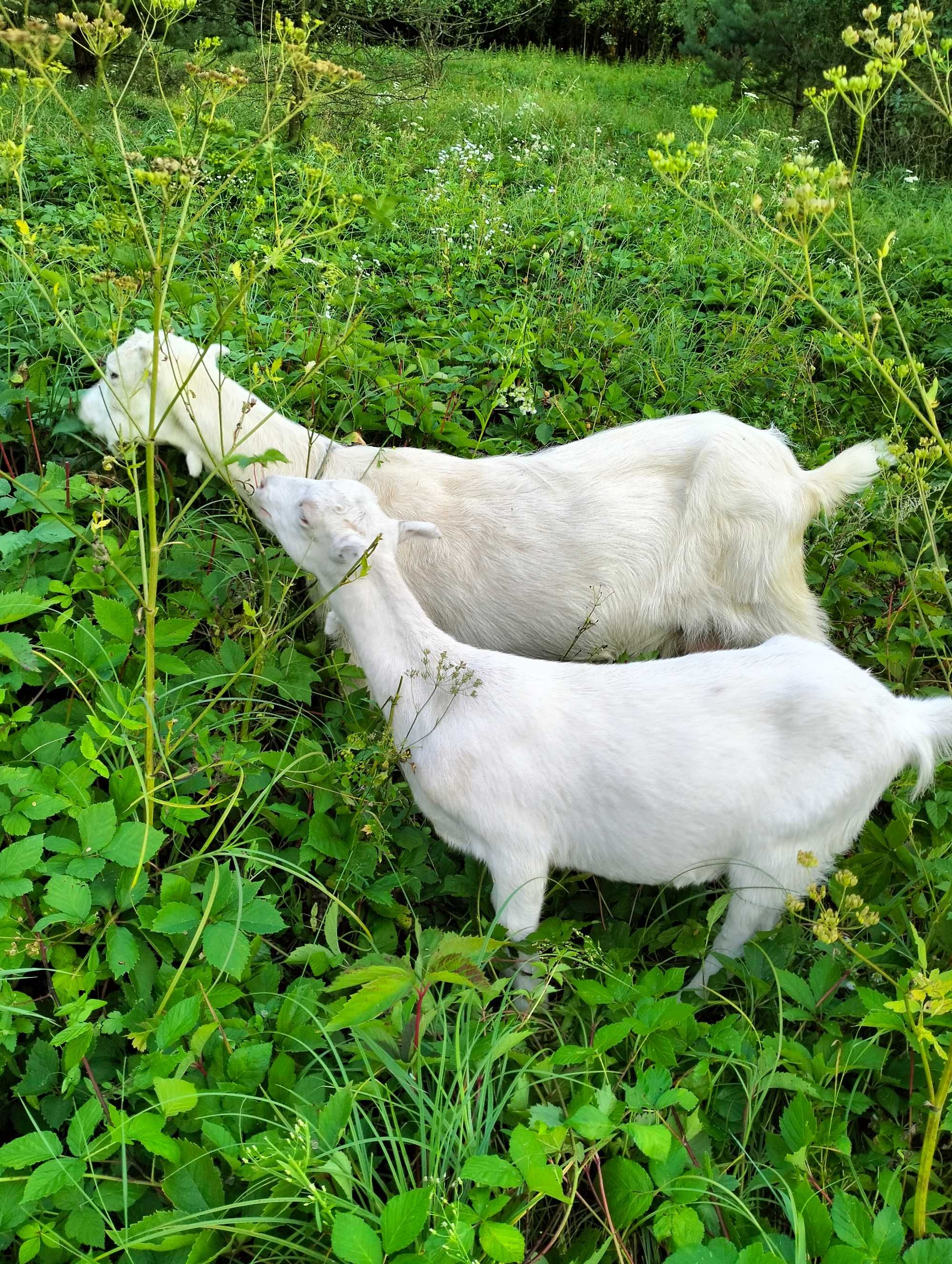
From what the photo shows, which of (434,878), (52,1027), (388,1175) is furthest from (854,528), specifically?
(52,1027)

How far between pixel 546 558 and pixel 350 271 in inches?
92.9

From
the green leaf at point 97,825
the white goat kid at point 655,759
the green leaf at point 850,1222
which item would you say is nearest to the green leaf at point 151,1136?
the green leaf at point 97,825

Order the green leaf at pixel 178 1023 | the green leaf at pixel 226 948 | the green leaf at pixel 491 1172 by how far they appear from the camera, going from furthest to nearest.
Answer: the green leaf at pixel 226 948 → the green leaf at pixel 178 1023 → the green leaf at pixel 491 1172

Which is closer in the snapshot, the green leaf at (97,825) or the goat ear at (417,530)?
the green leaf at (97,825)

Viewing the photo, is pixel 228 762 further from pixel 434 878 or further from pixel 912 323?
pixel 912 323

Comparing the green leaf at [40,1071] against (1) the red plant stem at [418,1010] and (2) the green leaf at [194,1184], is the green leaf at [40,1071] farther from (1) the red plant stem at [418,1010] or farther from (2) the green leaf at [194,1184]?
(1) the red plant stem at [418,1010]

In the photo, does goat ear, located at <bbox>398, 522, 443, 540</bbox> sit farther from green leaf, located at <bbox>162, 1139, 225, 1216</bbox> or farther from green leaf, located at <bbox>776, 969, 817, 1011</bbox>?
green leaf, located at <bbox>162, 1139, 225, 1216</bbox>

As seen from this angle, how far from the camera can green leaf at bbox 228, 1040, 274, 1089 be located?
1.60 m

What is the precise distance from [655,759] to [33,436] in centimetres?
A: 217

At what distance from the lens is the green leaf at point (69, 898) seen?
165cm

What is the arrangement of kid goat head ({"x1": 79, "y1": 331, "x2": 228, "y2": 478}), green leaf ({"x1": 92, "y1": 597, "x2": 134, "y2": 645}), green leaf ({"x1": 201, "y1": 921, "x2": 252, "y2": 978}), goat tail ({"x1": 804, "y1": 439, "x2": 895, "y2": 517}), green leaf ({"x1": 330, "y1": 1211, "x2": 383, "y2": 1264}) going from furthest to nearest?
goat tail ({"x1": 804, "y1": 439, "x2": 895, "y2": 517}), kid goat head ({"x1": 79, "y1": 331, "x2": 228, "y2": 478}), green leaf ({"x1": 92, "y1": 597, "x2": 134, "y2": 645}), green leaf ({"x1": 201, "y1": 921, "x2": 252, "y2": 978}), green leaf ({"x1": 330, "y1": 1211, "x2": 383, "y2": 1264})

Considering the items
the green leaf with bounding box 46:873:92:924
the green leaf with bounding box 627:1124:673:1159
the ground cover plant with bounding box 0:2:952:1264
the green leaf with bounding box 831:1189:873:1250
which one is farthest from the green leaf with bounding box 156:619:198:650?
the green leaf with bounding box 831:1189:873:1250

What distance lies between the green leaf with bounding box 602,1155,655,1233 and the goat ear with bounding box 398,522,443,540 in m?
1.59

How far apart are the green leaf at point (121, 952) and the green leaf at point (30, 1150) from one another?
27cm
